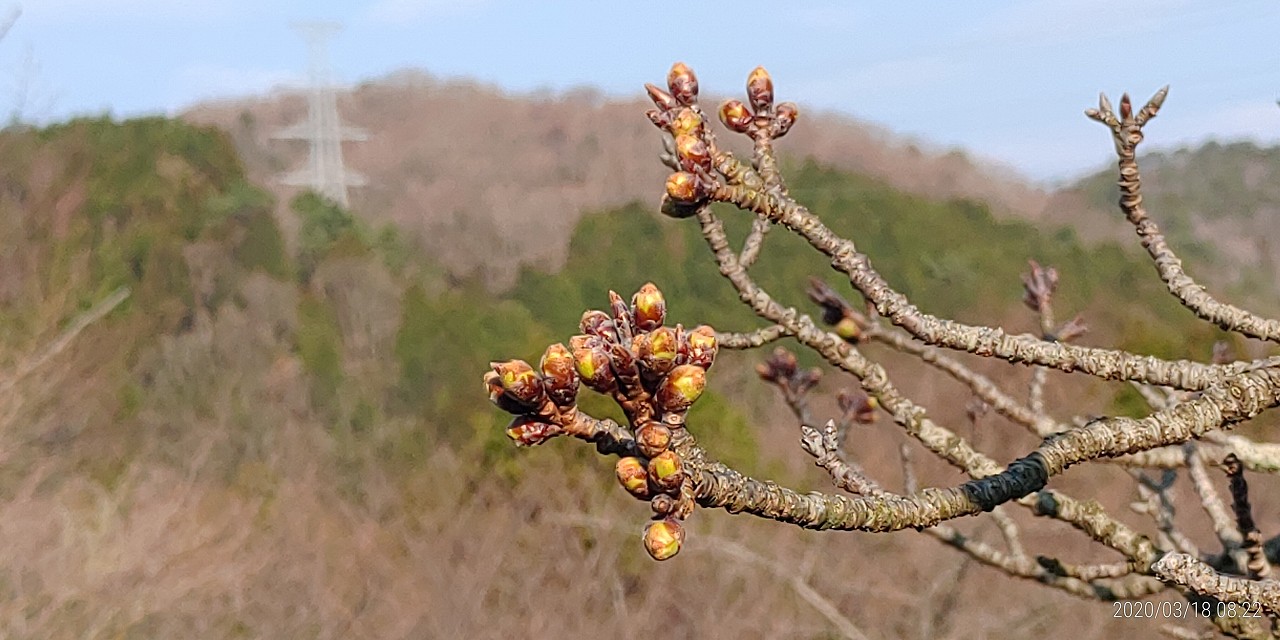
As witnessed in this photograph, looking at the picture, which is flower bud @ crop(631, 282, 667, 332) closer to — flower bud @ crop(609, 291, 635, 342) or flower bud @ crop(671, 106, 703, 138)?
flower bud @ crop(609, 291, 635, 342)

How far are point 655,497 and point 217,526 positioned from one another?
30.3 ft

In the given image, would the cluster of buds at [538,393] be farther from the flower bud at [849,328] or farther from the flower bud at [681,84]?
the flower bud at [849,328]

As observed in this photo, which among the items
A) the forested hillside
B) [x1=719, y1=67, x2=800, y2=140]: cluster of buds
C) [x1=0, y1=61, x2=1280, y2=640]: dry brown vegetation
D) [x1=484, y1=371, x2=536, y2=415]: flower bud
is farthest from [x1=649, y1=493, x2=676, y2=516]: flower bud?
the forested hillside

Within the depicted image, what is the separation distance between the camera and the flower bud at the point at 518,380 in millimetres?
776

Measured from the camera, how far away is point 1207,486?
1908 millimetres

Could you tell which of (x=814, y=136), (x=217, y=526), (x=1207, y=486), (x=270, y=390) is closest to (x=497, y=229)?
(x=814, y=136)

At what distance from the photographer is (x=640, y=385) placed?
0.76 m

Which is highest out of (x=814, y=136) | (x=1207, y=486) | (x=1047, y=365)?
(x=1047, y=365)

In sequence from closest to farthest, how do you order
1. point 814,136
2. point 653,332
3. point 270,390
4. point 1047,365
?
point 653,332, point 1047,365, point 270,390, point 814,136

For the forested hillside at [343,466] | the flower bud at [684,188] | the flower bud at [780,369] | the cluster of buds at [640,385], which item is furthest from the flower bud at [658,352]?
the forested hillside at [343,466]

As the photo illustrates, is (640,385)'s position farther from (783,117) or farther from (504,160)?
(504,160)

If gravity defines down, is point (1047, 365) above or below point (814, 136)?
above

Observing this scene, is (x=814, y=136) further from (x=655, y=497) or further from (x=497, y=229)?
(x=655, y=497)

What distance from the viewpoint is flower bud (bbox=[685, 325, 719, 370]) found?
761 mm
